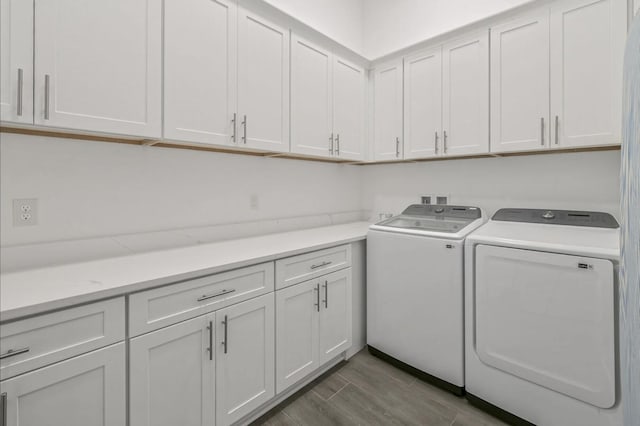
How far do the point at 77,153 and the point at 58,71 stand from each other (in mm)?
421

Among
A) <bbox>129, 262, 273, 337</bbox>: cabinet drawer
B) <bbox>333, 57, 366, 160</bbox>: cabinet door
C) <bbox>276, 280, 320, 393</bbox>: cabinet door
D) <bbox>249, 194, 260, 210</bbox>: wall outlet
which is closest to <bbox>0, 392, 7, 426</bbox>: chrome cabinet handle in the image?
<bbox>129, 262, 273, 337</bbox>: cabinet drawer

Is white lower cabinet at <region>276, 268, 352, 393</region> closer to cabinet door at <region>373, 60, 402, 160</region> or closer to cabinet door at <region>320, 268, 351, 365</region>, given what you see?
cabinet door at <region>320, 268, 351, 365</region>

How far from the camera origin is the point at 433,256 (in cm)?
184

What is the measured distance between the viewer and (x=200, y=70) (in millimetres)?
1574

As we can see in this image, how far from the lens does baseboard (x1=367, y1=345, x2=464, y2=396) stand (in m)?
1.80

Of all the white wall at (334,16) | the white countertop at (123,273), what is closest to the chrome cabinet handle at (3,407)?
the white countertop at (123,273)

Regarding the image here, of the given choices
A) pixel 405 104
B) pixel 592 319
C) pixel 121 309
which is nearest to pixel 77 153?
pixel 121 309

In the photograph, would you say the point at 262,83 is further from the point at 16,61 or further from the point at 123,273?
the point at 123,273

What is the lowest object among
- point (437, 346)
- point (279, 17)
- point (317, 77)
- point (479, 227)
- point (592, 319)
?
point (437, 346)

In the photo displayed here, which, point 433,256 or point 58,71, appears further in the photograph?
point 433,256

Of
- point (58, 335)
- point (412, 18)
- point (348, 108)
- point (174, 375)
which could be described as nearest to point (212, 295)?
point (174, 375)

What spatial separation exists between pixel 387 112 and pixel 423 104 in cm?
33

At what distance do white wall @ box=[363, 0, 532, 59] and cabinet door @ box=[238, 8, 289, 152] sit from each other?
1.34 metres

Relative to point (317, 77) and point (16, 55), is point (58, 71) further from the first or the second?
point (317, 77)
